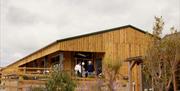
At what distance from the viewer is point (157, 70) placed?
1742cm

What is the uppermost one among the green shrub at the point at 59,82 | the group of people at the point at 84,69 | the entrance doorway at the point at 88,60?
the entrance doorway at the point at 88,60

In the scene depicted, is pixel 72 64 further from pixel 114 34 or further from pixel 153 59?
pixel 153 59

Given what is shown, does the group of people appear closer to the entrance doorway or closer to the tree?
the entrance doorway

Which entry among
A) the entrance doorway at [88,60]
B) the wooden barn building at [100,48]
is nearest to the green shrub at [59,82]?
the wooden barn building at [100,48]

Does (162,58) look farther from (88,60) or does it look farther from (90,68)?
(88,60)

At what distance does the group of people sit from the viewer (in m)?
27.4

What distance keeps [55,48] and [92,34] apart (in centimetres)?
288

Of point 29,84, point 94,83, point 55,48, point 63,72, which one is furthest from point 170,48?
point 55,48

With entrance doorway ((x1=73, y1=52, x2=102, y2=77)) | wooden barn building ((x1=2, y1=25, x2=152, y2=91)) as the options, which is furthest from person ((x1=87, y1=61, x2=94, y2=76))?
entrance doorway ((x1=73, y1=52, x2=102, y2=77))

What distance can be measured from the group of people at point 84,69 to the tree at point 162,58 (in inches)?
393

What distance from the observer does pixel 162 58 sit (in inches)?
682

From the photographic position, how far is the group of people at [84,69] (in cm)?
2739

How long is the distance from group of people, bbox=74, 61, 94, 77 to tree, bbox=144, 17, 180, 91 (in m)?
9.99

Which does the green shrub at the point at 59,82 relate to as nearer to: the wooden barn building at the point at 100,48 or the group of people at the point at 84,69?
the group of people at the point at 84,69
